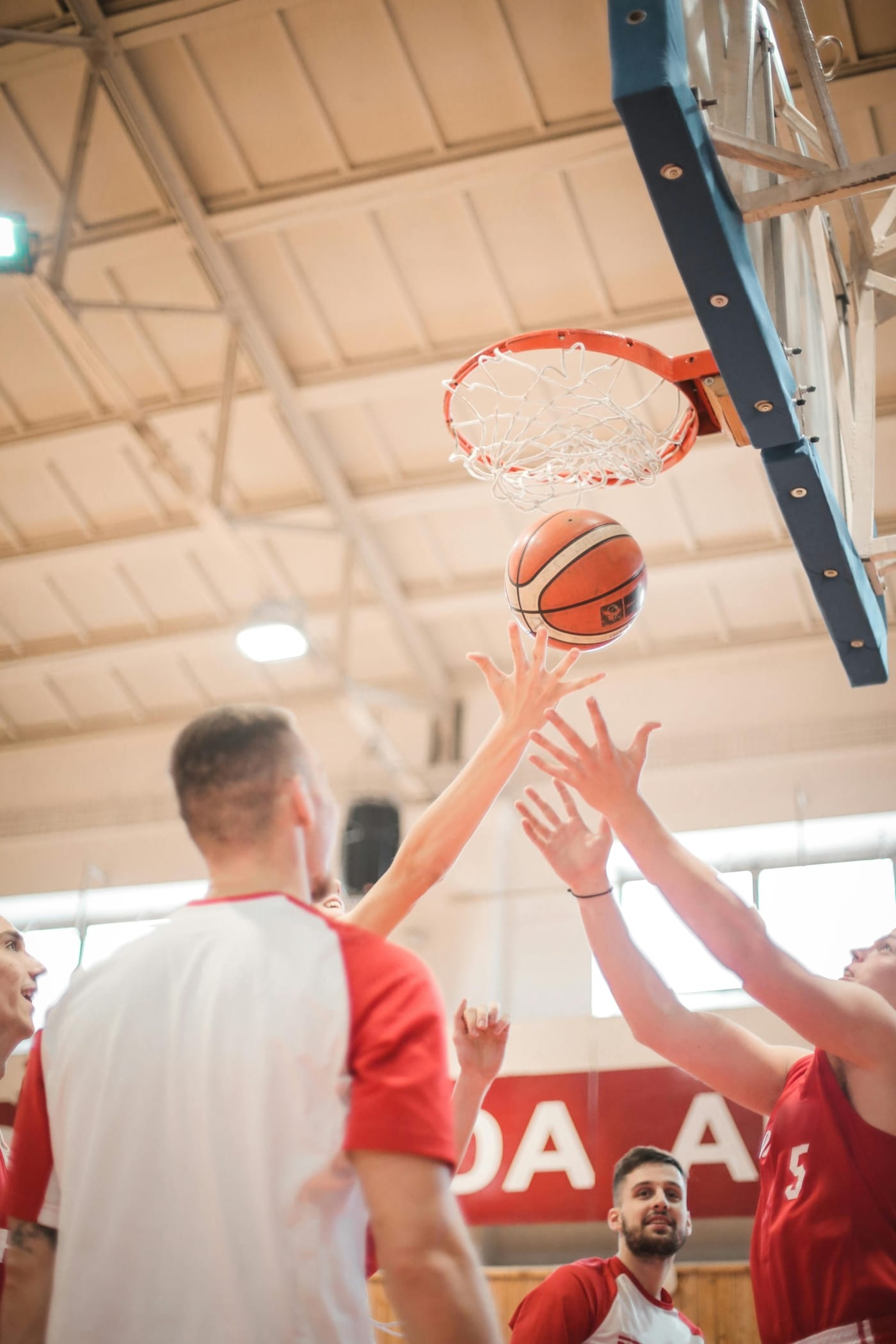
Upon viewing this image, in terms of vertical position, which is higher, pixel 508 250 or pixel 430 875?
pixel 508 250

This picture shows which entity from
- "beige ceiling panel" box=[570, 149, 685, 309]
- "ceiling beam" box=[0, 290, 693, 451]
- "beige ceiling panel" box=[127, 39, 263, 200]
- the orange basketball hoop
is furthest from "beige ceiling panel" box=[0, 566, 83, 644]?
the orange basketball hoop

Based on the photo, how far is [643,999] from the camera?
376 cm

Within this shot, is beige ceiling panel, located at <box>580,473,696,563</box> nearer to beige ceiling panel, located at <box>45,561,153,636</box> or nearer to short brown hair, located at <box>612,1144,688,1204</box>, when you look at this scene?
beige ceiling panel, located at <box>45,561,153,636</box>

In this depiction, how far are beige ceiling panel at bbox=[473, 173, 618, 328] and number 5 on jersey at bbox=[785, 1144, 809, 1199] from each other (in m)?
7.64

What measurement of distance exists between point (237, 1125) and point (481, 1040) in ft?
5.54

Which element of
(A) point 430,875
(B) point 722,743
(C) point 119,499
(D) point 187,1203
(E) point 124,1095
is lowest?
(D) point 187,1203

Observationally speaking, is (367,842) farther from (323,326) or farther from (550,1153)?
(323,326)

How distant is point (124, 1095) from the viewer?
2047mm

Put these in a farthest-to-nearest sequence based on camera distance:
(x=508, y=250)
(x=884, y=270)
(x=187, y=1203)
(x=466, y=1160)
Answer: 1. (x=466, y=1160)
2. (x=508, y=250)
3. (x=884, y=270)
4. (x=187, y=1203)

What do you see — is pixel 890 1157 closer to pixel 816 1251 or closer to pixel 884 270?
pixel 816 1251

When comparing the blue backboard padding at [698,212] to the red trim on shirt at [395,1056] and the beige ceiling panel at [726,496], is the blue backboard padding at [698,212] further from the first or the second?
the beige ceiling panel at [726,496]

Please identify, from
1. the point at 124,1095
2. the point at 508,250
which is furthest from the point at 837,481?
the point at 508,250

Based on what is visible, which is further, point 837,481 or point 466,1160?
point 466,1160

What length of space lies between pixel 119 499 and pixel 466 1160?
6.85 m
